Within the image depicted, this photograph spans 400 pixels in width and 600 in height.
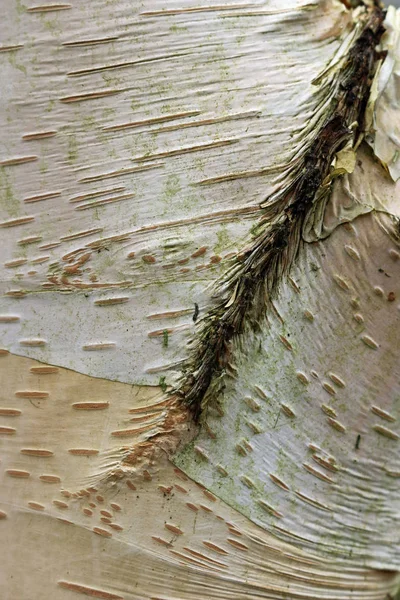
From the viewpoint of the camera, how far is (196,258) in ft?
A: 2.12

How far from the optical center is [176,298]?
0.65m

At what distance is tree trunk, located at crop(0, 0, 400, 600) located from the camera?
2.10 feet

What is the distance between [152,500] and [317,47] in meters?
0.56

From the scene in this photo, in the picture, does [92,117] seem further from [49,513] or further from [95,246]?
[49,513]

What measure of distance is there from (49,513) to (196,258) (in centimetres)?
33

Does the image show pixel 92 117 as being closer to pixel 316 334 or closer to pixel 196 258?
pixel 196 258

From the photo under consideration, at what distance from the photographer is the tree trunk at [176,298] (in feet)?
2.10

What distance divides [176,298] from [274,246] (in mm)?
125

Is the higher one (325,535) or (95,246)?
(95,246)

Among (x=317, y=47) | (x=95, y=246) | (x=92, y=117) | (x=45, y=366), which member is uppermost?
(x=317, y=47)

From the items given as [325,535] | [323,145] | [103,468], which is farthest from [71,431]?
[323,145]

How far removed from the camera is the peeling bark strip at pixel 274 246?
2.10 feet

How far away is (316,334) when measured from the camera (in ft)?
2.18

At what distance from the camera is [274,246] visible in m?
0.65
